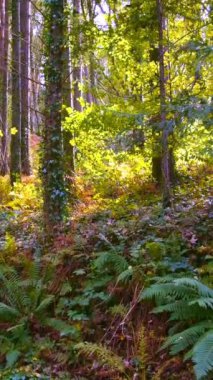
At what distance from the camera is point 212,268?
496 centimetres

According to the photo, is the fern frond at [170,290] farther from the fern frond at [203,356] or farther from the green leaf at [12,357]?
the green leaf at [12,357]

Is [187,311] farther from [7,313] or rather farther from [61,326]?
[7,313]

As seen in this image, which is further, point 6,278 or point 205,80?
point 205,80

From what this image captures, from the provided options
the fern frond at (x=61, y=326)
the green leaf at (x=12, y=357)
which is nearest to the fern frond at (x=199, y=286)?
the fern frond at (x=61, y=326)

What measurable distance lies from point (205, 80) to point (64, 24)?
9.96 ft

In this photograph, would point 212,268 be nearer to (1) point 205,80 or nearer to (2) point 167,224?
(2) point 167,224

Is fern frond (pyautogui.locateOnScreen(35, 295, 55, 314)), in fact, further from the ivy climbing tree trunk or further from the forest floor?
the ivy climbing tree trunk

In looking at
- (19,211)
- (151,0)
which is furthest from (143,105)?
(19,211)

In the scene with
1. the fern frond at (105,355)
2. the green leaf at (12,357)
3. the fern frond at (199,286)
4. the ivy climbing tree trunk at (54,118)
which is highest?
the ivy climbing tree trunk at (54,118)

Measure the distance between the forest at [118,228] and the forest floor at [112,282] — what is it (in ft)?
0.05

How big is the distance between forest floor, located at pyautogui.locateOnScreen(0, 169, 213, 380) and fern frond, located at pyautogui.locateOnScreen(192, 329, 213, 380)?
46cm

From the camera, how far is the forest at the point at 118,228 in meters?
4.47

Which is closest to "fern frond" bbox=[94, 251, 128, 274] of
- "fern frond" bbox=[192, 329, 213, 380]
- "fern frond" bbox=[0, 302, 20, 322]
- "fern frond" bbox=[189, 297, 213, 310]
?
"fern frond" bbox=[0, 302, 20, 322]

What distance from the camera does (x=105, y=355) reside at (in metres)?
4.30
